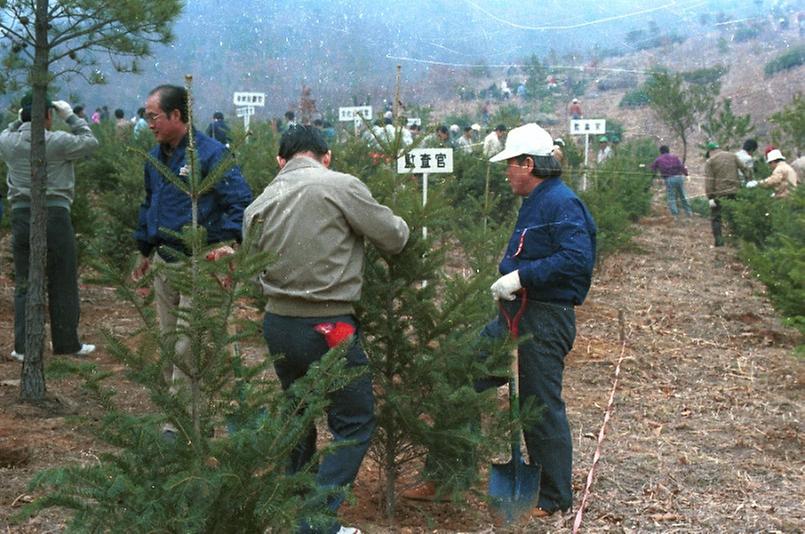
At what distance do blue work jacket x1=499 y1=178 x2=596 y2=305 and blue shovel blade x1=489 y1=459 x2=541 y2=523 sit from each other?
2.75 ft

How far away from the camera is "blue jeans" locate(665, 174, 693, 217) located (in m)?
20.8

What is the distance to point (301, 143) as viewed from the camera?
4.34 m

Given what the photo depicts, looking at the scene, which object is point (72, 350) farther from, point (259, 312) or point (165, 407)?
point (165, 407)

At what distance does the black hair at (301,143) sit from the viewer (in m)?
4.34

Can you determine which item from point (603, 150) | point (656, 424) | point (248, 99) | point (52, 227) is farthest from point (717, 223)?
point (52, 227)

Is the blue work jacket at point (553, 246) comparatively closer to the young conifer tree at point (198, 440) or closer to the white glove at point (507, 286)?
the white glove at point (507, 286)

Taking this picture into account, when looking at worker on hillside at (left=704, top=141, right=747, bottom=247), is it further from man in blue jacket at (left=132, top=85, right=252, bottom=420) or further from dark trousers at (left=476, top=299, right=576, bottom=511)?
man in blue jacket at (left=132, top=85, right=252, bottom=420)

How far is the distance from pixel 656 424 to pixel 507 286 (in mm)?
2758

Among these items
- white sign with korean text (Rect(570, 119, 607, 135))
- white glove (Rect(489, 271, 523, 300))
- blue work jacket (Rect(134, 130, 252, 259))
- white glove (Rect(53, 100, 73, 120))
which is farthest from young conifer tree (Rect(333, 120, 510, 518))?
white sign with korean text (Rect(570, 119, 607, 135))

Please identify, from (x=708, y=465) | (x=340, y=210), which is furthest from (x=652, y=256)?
(x=340, y=210)

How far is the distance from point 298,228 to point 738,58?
662 inches

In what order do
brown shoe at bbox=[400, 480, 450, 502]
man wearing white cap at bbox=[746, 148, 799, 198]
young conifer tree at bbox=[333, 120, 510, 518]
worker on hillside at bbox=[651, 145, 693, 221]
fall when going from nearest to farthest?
young conifer tree at bbox=[333, 120, 510, 518]
brown shoe at bbox=[400, 480, 450, 502]
man wearing white cap at bbox=[746, 148, 799, 198]
worker on hillside at bbox=[651, 145, 693, 221]

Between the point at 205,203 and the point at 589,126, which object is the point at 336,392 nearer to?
the point at 205,203

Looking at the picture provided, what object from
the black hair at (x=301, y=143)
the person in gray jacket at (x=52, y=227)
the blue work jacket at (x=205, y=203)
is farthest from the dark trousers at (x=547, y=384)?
the person in gray jacket at (x=52, y=227)
